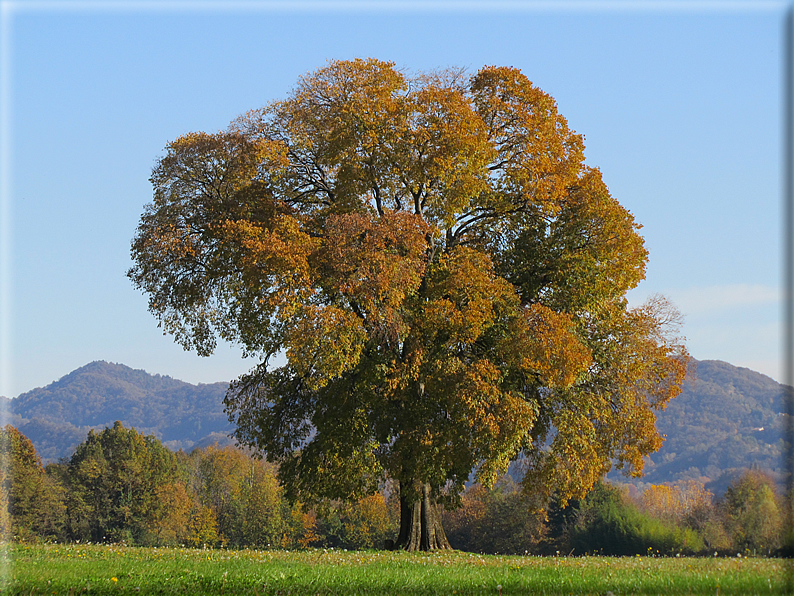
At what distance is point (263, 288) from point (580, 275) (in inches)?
383

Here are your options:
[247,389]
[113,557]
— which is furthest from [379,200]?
[113,557]

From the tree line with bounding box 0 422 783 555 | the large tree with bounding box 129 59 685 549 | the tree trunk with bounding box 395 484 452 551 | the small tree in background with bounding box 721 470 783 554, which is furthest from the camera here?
the tree line with bounding box 0 422 783 555

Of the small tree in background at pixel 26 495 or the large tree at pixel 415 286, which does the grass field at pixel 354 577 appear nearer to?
the large tree at pixel 415 286

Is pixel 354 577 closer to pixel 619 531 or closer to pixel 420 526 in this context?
pixel 420 526

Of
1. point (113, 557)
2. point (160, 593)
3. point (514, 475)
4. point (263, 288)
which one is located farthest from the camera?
point (514, 475)

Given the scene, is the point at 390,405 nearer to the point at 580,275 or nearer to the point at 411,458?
the point at 411,458

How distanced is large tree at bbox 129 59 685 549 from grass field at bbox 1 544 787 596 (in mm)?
6940

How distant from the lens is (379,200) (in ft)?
78.0

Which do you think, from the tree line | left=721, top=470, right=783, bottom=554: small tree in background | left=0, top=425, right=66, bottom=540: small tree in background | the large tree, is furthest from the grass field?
left=0, top=425, right=66, bottom=540: small tree in background

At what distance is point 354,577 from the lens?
1084 cm

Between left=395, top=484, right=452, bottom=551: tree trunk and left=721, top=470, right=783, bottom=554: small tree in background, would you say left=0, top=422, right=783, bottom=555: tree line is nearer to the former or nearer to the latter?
left=721, top=470, right=783, bottom=554: small tree in background

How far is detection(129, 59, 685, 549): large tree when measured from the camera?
1962 cm

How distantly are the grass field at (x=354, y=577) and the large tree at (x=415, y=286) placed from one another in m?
6.94

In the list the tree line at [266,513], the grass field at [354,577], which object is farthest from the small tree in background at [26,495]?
the grass field at [354,577]
